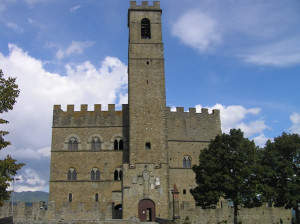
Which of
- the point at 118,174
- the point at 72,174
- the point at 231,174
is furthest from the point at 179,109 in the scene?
the point at 231,174

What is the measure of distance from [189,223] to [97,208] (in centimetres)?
772

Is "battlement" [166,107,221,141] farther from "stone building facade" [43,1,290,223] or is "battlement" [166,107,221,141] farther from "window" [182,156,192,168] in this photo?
"window" [182,156,192,168]

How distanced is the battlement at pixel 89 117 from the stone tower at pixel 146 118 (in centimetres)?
318

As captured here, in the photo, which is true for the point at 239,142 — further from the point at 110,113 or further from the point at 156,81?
the point at 110,113

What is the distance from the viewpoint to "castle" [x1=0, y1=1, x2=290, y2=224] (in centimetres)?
2817

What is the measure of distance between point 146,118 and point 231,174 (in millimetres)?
10181

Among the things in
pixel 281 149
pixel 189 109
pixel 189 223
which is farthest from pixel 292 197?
pixel 189 109

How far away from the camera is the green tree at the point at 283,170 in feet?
84.6

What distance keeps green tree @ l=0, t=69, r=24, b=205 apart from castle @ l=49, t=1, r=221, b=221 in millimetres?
13629

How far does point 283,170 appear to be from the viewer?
26641 mm

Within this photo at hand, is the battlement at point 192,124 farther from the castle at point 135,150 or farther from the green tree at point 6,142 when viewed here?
the green tree at point 6,142

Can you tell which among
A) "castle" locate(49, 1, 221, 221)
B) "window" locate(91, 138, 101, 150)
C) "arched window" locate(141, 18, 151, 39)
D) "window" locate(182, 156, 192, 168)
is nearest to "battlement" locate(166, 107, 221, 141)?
"castle" locate(49, 1, 221, 221)

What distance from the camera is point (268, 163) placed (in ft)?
89.4

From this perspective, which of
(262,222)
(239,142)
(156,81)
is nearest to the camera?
(239,142)
